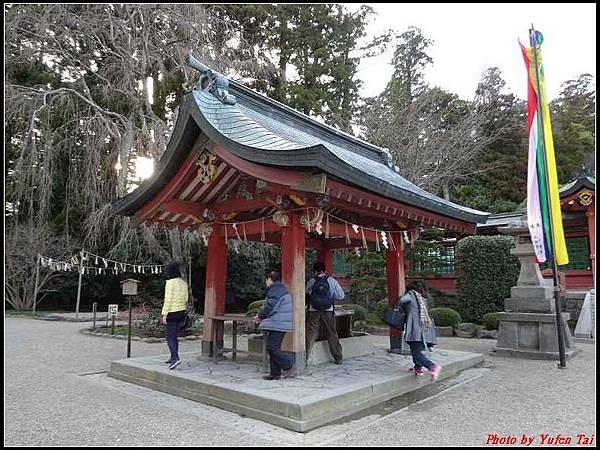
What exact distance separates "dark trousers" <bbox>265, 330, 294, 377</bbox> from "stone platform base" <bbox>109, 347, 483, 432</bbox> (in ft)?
0.55

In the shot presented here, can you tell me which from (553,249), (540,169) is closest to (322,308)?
(553,249)

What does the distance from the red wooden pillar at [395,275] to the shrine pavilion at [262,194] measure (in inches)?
0.8

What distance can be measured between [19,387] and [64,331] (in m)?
7.67

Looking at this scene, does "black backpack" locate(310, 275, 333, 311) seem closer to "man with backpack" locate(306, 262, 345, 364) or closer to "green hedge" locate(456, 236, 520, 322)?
"man with backpack" locate(306, 262, 345, 364)

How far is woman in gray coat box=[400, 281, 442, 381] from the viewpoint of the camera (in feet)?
19.0

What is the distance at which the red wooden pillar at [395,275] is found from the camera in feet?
26.3

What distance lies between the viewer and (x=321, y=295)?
645cm

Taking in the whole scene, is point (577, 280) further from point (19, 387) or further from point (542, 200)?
point (19, 387)

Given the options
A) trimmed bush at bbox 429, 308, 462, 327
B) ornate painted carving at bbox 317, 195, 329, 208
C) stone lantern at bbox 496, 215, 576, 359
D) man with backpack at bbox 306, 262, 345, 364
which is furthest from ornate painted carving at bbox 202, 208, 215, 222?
trimmed bush at bbox 429, 308, 462, 327

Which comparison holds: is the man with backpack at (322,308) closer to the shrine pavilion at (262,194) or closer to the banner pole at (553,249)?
the shrine pavilion at (262,194)

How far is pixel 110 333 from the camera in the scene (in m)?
12.4

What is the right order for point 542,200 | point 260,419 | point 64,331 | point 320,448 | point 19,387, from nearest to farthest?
point 320,448 < point 260,419 < point 19,387 < point 542,200 < point 64,331

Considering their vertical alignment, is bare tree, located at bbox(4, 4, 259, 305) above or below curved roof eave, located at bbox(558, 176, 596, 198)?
above

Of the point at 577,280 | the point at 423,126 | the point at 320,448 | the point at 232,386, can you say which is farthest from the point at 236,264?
the point at 320,448
